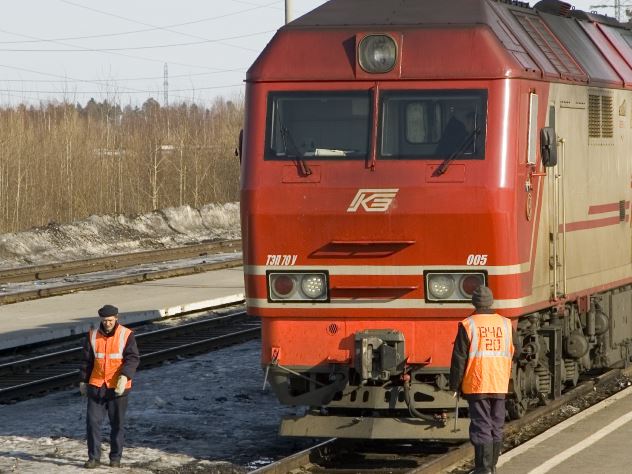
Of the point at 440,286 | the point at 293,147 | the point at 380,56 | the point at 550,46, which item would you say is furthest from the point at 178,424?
the point at 550,46

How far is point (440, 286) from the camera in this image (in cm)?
1043

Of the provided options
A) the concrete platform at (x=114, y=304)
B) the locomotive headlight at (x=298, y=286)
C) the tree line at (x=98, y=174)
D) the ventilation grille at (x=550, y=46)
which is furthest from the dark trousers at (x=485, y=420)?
the tree line at (x=98, y=174)

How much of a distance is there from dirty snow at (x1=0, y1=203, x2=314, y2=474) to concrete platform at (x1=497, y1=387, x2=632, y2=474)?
6.83ft

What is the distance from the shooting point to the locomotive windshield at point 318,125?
1061 centimetres

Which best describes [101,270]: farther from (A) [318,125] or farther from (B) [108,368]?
(A) [318,125]

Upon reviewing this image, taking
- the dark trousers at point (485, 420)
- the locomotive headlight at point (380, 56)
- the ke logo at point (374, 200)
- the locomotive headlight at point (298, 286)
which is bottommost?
the dark trousers at point (485, 420)

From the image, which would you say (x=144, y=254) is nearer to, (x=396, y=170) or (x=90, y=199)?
(x=90, y=199)

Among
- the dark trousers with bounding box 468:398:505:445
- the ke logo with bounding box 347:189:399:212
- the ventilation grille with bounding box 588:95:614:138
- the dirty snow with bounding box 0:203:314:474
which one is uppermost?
the ventilation grille with bounding box 588:95:614:138

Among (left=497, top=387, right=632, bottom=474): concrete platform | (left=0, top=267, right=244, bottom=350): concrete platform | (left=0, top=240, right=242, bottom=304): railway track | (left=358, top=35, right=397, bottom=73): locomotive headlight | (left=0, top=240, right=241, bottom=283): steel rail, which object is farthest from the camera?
(left=0, top=240, right=241, bottom=283): steel rail

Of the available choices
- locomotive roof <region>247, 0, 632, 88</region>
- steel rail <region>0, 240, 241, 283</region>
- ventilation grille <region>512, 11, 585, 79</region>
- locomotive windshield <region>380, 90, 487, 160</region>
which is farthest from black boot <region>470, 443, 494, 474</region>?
steel rail <region>0, 240, 241, 283</region>

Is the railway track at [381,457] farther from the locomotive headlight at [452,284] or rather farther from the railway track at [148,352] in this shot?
the railway track at [148,352]

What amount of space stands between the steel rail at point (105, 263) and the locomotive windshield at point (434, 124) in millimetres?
17114

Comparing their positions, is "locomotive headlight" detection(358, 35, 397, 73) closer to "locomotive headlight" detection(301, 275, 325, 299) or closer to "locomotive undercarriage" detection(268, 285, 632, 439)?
"locomotive headlight" detection(301, 275, 325, 299)

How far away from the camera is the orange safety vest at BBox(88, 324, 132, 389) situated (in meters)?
11.0
